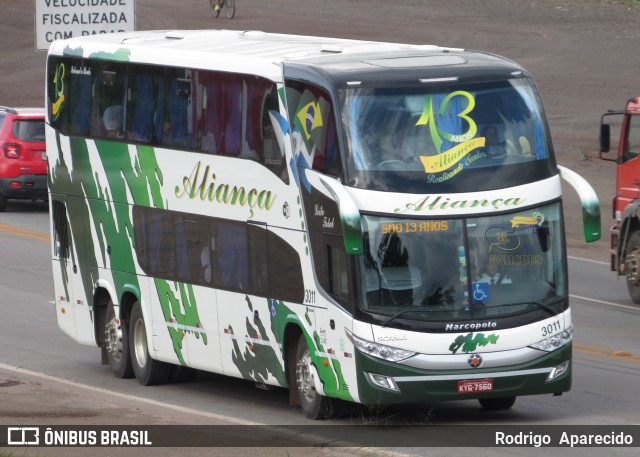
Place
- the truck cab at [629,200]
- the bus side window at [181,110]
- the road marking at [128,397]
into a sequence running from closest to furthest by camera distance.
Answer: the road marking at [128,397]
the bus side window at [181,110]
the truck cab at [629,200]

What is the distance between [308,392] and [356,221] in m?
2.16

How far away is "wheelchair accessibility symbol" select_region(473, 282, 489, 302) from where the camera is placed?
15164 millimetres

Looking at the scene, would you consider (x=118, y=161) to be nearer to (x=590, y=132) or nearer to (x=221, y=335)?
(x=221, y=335)

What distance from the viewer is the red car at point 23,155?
1292 inches

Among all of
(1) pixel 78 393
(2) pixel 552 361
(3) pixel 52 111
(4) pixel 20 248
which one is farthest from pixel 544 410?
(4) pixel 20 248

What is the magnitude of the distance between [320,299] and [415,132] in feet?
5.97

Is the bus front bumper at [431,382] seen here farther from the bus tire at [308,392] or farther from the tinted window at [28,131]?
the tinted window at [28,131]

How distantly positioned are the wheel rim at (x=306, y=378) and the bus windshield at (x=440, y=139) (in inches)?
78.2

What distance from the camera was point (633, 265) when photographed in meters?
24.9

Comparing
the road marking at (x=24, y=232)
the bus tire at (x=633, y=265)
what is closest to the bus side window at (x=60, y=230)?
the bus tire at (x=633, y=265)

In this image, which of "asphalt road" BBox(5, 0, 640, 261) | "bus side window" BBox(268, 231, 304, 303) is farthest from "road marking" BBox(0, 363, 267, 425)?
"asphalt road" BBox(5, 0, 640, 261)

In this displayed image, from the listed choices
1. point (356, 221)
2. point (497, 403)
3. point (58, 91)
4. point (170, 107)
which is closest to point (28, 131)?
point (58, 91)

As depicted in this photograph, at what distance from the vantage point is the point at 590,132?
4241 cm

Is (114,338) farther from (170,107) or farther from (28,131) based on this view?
(28,131)
